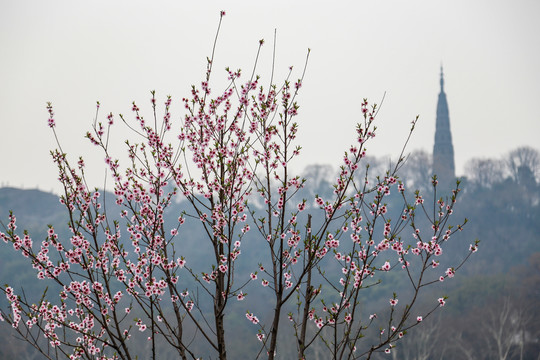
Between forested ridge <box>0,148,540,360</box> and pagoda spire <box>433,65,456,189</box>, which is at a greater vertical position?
pagoda spire <box>433,65,456,189</box>

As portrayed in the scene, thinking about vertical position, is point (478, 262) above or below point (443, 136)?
below

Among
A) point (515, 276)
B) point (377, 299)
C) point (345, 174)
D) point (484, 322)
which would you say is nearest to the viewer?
point (345, 174)

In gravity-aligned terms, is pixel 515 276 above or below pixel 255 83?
above

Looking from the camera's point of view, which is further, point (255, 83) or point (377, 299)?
point (377, 299)

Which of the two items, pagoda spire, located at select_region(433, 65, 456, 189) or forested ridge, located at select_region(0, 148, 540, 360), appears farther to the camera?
pagoda spire, located at select_region(433, 65, 456, 189)

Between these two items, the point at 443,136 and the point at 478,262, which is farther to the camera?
the point at 443,136

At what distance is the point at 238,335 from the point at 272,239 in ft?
149

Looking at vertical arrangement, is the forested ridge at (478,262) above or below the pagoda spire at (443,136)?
below

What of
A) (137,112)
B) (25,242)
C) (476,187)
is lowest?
(25,242)

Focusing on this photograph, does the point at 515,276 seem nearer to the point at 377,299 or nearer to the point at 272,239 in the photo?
the point at 377,299

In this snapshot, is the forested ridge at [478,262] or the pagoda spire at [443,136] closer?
the forested ridge at [478,262]

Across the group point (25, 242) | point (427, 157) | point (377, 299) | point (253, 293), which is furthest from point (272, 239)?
point (427, 157)

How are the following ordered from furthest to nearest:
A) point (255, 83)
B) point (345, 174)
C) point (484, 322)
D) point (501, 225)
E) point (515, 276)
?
point (501, 225)
point (515, 276)
point (484, 322)
point (255, 83)
point (345, 174)

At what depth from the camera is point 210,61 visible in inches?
209
